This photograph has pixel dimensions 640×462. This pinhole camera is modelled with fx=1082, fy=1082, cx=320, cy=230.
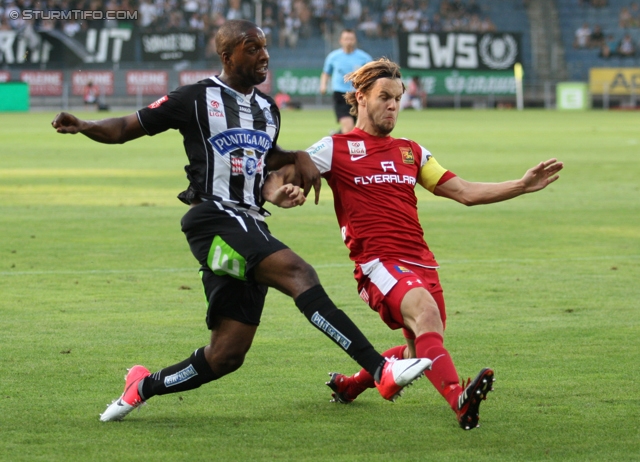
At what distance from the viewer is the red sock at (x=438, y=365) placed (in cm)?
494

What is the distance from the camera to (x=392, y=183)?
5590 mm

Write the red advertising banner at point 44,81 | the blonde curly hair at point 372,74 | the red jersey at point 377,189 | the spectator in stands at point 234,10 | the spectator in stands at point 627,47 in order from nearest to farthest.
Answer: the red jersey at point 377,189 → the blonde curly hair at point 372,74 → the red advertising banner at point 44,81 → the spectator in stands at point 234,10 → the spectator in stands at point 627,47

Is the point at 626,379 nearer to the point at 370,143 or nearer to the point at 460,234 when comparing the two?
the point at 370,143

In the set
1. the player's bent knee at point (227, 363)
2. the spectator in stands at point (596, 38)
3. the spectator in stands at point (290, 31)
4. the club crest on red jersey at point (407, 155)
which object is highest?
the spectator in stands at point (290, 31)

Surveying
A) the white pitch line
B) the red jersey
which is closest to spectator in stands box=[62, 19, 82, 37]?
the white pitch line

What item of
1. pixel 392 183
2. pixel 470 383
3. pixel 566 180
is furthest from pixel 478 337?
pixel 566 180

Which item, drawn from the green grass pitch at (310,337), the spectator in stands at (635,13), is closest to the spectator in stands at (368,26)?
the spectator in stands at (635,13)

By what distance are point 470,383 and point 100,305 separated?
4396mm

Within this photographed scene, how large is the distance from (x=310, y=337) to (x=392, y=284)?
7.30 ft

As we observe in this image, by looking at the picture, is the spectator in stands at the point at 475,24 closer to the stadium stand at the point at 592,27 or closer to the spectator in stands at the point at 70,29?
the stadium stand at the point at 592,27

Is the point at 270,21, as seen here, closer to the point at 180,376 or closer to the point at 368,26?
the point at 368,26

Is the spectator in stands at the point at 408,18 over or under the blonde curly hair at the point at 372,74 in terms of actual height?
over

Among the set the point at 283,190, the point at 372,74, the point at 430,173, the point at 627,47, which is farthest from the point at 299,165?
the point at 627,47

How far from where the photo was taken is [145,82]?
48.4m
